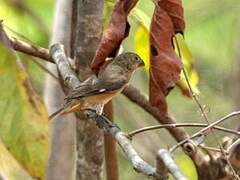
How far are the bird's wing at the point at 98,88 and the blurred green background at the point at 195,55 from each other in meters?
0.44

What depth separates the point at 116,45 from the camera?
1368 millimetres

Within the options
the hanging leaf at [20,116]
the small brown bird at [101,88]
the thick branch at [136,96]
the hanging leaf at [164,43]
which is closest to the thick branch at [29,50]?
the thick branch at [136,96]

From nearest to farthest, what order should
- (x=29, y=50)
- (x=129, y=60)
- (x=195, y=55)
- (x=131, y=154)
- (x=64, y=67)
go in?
(x=131, y=154) → (x=64, y=67) → (x=29, y=50) → (x=129, y=60) → (x=195, y=55)

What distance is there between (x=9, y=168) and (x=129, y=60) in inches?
52.8

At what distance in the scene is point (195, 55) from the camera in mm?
3725

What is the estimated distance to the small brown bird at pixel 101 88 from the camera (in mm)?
1893

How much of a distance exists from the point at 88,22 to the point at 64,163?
1.60 feet

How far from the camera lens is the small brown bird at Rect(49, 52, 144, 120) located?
1893 mm

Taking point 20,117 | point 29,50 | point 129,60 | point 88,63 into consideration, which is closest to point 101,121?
point 88,63

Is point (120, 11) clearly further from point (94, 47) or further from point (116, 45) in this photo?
point (94, 47)

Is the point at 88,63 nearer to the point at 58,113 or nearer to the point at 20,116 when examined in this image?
the point at 58,113

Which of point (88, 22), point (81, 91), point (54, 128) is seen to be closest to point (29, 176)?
point (88, 22)

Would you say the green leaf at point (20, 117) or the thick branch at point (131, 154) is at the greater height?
the green leaf at point (20, 117)

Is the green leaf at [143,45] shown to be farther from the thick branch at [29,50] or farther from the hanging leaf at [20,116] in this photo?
the hanging leaf at [20,116]
